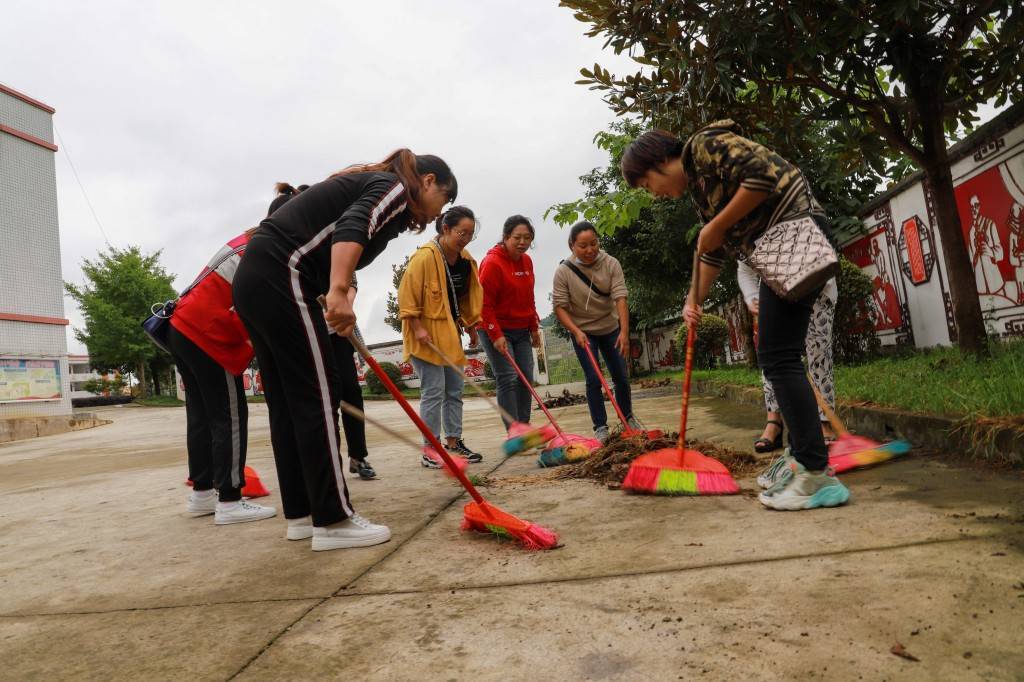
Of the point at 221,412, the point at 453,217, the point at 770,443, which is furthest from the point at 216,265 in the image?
the point at 770,443

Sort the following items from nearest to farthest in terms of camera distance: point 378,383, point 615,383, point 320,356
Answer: point 320,356 → point 615,383 → point 378,383

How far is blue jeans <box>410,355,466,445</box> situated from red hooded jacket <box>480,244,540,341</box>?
0.45 m

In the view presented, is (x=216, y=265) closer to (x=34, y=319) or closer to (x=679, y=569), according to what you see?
(x=679, y=569)

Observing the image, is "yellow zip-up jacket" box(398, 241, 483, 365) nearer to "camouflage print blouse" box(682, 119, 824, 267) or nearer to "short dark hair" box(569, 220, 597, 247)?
"short dark hair" box(569, 220, 597, 247)

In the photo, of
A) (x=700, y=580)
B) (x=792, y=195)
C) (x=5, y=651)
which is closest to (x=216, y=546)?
(x=5, y=651)

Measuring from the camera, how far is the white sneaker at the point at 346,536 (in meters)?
2.50

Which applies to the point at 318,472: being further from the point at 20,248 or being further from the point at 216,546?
the point at 20,248

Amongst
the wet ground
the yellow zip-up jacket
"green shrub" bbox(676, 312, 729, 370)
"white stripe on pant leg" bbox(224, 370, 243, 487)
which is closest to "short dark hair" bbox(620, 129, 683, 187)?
the wet ground

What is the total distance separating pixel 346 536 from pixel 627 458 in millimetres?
1603

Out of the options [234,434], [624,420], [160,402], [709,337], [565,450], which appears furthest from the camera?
[160,402]

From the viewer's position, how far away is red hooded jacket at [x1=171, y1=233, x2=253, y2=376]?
3168mm

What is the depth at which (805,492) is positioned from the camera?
2461mm

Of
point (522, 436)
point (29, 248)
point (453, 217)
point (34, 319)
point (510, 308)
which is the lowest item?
point (522, 436)

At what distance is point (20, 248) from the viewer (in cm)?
1991
